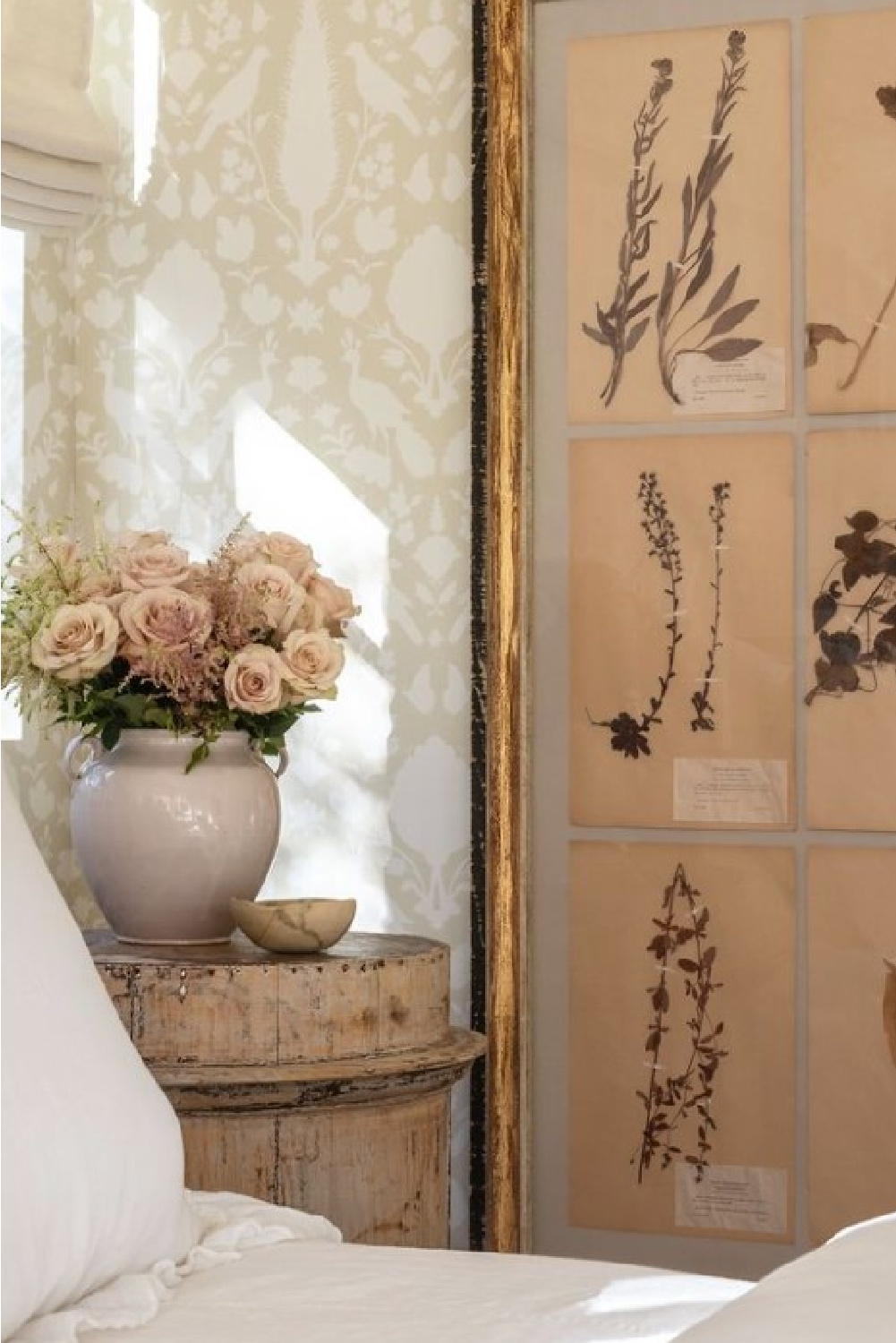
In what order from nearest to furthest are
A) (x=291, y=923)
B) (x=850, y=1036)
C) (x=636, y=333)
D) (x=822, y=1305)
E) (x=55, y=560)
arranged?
1. (x=822, y=1305)
2. (x=291, y=923)
3. (x=55, y=560)
4. (x=850, y=1036)
5. (x=636, y=333)

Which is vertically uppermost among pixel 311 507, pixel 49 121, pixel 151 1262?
pixel 49 121

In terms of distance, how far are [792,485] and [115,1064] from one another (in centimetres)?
156

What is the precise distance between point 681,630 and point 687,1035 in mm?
555

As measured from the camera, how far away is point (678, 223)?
2.50 metres

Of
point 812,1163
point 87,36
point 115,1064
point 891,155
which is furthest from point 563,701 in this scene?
point 115,1064

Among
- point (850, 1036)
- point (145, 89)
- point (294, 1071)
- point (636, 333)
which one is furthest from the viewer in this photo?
point (145, 89)

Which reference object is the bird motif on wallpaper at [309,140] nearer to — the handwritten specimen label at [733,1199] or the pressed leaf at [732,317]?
the pressed leaf at [732,317]

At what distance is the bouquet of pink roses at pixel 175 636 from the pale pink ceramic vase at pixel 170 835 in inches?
1.3

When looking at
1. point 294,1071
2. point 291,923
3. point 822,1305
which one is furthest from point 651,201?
point 822,1305

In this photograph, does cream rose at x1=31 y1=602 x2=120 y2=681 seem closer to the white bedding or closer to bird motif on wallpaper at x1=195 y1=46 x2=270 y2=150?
the white bedding

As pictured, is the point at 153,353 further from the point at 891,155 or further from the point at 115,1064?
the point at 115,1064

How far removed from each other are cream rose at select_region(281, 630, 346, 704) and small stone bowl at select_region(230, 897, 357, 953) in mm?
246

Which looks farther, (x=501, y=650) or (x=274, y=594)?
(x=501, y=650)

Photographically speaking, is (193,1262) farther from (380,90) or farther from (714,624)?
(380,90)
